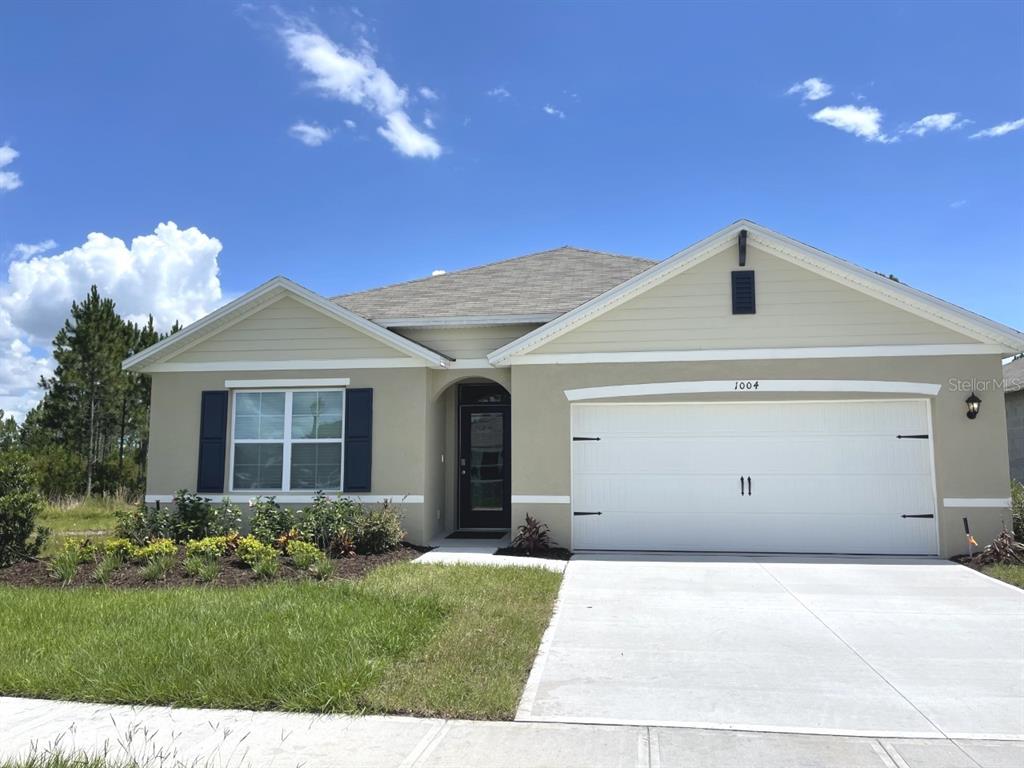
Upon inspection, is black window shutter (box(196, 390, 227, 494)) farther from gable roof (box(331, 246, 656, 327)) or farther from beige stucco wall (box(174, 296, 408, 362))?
gable roof (box(331, 246, 656, 327))

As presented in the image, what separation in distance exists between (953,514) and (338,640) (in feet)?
30.1

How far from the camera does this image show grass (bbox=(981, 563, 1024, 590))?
849 centimetres

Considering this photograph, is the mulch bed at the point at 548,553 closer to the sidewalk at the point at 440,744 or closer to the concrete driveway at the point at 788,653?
the concrete driveway at the point at 788,653

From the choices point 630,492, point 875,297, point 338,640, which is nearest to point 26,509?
point 338,640

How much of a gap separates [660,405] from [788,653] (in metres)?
5.64

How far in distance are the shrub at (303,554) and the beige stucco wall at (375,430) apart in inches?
84.8

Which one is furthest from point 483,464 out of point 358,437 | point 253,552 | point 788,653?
point 788,653

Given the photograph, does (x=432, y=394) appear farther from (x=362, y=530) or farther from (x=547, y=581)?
(x=547, y=581)

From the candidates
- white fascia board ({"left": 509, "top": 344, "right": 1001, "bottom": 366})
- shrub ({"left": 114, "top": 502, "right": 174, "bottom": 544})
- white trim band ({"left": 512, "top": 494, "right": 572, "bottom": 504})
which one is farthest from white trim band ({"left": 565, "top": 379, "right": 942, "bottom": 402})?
shrub ({"left": 114, "top": 502, "right": 174, "bottom": 544})

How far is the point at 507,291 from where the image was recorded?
13.7 meters

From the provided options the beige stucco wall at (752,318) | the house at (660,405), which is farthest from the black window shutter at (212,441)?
the beige stucco wall at (752,318)

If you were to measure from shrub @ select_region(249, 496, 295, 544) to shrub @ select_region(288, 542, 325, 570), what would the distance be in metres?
0.97

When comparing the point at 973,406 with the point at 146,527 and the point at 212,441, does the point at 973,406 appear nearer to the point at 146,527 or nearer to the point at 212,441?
the point at 212,441

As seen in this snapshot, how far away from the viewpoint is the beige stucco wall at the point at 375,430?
11.3 m
